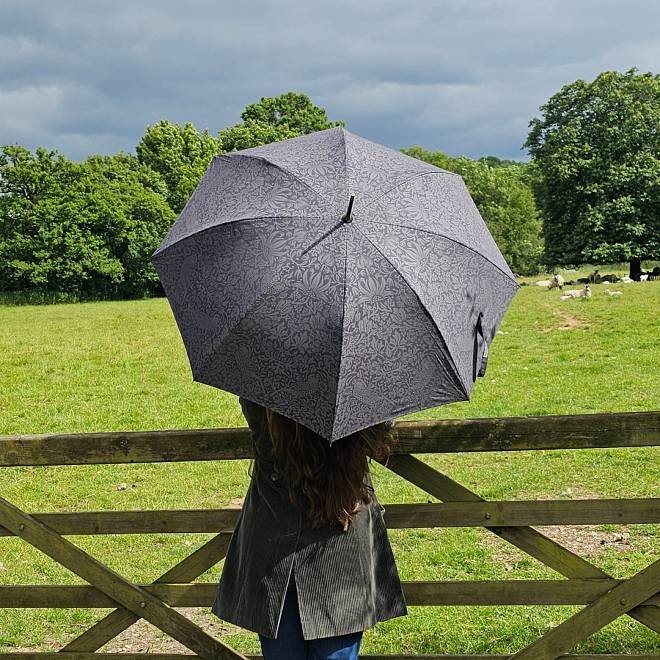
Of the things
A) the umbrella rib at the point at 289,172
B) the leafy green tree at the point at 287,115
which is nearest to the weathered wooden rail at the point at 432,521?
the umbrella rib at the point at 289,172

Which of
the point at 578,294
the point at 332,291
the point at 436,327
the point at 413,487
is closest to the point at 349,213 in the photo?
the point at 332,291

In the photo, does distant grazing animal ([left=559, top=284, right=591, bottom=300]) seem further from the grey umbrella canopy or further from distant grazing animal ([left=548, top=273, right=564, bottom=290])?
the grey umbrella canopy

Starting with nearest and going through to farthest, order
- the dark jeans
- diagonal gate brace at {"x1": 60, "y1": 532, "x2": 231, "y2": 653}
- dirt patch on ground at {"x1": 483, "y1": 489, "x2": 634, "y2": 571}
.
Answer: the dark jeans, diagonal gate brace at {"x1": 60, "y1": 532, "x2": 231, "y2": 653}, dirt patch on ground at {"x1": 483, "y1": 489, "x2": 634, "y2": 571}

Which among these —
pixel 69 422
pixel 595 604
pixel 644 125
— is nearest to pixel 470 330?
pixel 595 604

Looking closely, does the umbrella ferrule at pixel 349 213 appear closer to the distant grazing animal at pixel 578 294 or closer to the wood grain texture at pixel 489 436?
the wood grain texture at pixel 489 436

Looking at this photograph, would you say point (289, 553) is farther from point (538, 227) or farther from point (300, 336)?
point (538, 227)

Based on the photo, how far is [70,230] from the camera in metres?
49.2

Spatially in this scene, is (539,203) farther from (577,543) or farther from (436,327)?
(436,327)

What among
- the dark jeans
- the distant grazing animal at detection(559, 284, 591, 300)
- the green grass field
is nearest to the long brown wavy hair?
the dark jeans

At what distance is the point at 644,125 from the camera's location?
159ft

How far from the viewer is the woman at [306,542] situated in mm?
2826

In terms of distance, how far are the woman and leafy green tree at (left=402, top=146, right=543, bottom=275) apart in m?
72.0

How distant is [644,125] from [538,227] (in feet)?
104

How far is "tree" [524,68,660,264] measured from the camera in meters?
47.3
